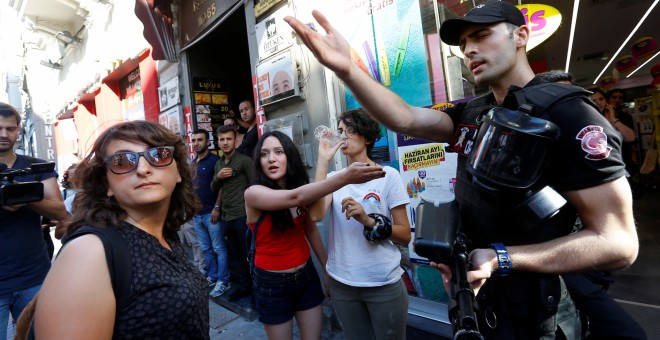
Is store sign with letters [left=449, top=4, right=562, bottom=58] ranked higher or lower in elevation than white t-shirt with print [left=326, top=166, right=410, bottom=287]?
higher

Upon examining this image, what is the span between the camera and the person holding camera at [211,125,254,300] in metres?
4.26

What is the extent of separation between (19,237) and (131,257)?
2.13 metres

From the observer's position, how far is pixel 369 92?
1443 mm

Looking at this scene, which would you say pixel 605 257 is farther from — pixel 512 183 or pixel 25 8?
pixel 25 8

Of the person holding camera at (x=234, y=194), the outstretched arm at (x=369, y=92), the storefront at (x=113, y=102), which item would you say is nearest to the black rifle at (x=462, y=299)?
the outstretched arm at (x=369, y=92)

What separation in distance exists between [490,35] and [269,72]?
10.8 ft

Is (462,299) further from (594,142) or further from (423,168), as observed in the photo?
(423,168)

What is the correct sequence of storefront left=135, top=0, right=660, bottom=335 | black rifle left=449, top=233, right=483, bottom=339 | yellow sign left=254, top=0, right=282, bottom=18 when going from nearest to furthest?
black rifle left=449, top=233, right=483, bottom=339
storefront left=135, top=0, right=660, bottom=335
yellow sign left=254, top=0, right=282, bottom=18

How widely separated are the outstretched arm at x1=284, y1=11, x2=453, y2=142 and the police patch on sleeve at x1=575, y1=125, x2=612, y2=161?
2.04 feet

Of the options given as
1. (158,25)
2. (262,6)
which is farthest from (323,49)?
(158,25)

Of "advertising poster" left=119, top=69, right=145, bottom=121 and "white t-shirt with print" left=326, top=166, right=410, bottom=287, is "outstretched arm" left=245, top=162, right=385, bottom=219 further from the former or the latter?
"advertising poster" left=119, top=69, right=145, bottom=121

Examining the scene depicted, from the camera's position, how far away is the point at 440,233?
1145 millimetres

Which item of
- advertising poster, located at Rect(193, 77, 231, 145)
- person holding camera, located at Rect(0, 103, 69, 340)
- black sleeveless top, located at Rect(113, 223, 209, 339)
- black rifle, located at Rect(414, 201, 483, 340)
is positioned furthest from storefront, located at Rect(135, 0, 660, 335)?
person holding camera, located at Rect(0, 103, 69, 340)

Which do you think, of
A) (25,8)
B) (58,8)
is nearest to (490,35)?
(58,8)
